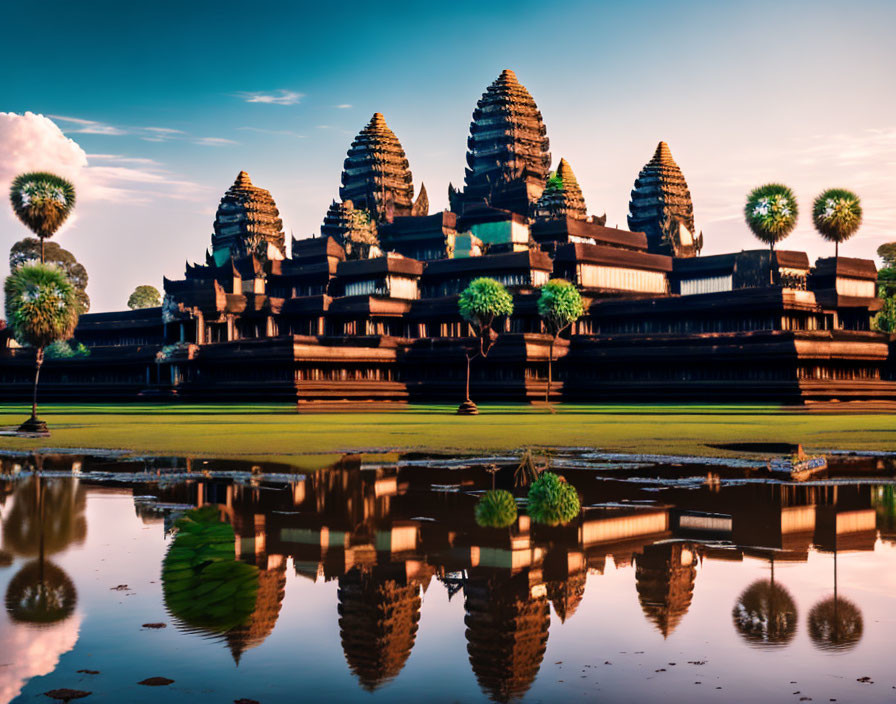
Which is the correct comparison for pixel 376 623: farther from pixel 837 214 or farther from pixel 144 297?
pixel 144 297

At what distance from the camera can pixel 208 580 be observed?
9836 millimetres

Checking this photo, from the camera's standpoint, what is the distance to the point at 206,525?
13.3m

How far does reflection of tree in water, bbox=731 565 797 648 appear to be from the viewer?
786cm

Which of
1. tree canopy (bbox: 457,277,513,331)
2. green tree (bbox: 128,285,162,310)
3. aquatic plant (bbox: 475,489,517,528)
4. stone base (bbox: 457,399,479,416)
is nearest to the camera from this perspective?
aquatic plant (bbox: 475,489,517,528)

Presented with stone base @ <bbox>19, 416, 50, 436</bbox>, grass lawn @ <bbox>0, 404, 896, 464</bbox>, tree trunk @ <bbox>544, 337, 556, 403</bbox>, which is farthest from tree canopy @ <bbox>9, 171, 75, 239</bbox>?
tree trunk @ <bbox>544, 337, 556, 403</bbox>

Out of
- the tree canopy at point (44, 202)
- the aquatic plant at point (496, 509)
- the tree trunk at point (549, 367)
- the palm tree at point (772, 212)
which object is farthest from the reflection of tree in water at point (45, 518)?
the palm tree at point (772, 212)

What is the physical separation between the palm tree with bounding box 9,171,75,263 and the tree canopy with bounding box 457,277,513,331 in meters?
28.0

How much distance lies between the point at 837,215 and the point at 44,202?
68228 millimetres

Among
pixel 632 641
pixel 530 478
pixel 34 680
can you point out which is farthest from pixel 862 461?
pixel 34 680

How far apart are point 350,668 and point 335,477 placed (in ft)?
40.8

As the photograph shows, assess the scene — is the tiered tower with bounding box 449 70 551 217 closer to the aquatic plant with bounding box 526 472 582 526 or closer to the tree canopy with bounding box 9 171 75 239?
the tree canopy with bounding box 9 171 75 239

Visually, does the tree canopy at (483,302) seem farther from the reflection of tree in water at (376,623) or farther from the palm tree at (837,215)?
the reflection of tree in water at (376,623)

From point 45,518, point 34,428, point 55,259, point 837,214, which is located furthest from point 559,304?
point 55,259

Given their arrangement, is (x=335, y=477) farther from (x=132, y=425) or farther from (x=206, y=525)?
(x=132, y=425)
